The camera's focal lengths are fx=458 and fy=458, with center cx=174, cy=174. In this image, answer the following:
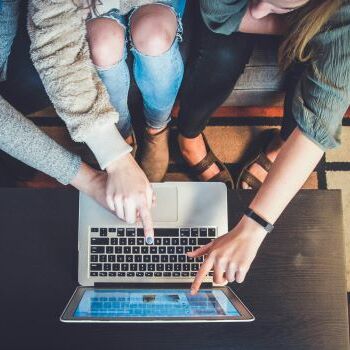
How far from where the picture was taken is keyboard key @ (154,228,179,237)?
0.87m

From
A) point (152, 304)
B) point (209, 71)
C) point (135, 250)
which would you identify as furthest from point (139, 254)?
point (209, 71)

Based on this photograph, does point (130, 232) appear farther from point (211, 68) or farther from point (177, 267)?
point (211, 68)

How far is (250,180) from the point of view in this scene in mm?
1309

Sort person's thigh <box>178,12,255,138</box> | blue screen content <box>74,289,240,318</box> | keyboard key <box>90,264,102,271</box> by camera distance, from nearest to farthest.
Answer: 1. blue screen content <box>74,289,240,318</box>
2. keyboard key <box>90,264,102,271</box>
3. person's thigh <box>178,12,255,138</box>

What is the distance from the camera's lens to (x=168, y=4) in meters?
0.96

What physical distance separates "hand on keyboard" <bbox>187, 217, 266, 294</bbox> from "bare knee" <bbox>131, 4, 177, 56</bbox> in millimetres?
375

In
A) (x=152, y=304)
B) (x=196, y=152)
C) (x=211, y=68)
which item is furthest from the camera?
(x=196, y=152)

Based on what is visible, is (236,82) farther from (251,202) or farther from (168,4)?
(251,202)

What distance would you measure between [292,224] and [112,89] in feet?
1.52

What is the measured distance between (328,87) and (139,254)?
46cm

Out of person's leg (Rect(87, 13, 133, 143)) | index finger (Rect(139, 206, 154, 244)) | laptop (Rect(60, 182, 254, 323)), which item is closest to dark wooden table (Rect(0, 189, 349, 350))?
laptop (Rect(60, 182, 254, 323))

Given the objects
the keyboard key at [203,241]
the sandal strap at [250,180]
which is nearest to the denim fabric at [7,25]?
the keyboard key at [203,241]

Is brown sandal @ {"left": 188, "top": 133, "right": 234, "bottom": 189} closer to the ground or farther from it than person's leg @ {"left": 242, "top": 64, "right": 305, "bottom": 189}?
closer to the ground

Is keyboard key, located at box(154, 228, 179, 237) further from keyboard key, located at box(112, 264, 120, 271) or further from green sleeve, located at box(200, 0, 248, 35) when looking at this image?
green sleeve, located at box(200, 0, 248, 35)
